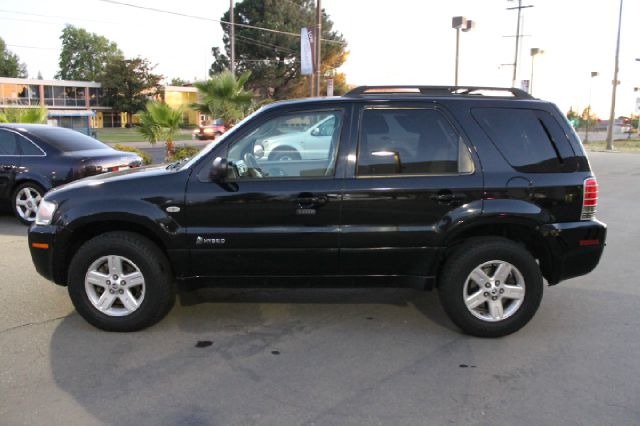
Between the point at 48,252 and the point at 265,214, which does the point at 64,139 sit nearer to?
the point at 48,252

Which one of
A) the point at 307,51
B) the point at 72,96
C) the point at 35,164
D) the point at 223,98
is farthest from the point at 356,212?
the point at 72,96

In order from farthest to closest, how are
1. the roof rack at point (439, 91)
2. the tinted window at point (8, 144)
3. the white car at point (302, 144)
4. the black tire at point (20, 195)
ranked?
1. the tinted window at point (8, 144)
2. the black tire at point (20, 195)
3. the roof rack at point (439, 91)
4. the white car at point (302, 144)

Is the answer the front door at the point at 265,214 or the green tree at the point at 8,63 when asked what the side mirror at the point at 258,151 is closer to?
the front door at the point at 265,214

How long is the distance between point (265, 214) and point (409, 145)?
1221mm

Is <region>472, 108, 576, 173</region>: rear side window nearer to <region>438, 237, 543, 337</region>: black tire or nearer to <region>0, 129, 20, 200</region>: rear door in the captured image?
<region>438, 237, 543, 337</region>: black tire

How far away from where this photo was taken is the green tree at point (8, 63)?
4006 inches

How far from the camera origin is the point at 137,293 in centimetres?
446

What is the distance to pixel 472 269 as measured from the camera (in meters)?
4.29

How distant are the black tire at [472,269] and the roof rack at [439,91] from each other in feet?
4.00

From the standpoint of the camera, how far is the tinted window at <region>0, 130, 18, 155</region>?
863cm

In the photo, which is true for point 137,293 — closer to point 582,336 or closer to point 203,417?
point 203,417

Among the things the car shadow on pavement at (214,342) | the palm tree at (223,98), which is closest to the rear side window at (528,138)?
the car shadow on pavement at (214,342)

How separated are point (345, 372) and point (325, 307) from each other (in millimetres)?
1316

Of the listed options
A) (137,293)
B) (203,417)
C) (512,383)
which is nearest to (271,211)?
(137,293)
